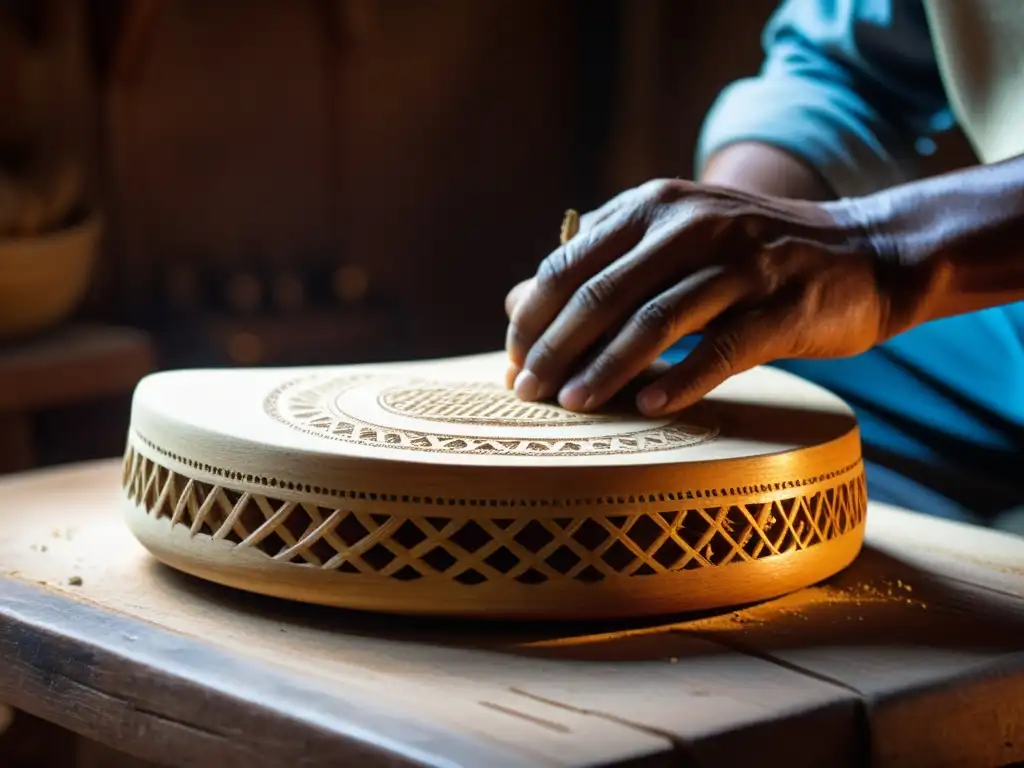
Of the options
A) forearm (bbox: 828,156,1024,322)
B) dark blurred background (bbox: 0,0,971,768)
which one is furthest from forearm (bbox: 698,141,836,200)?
dark blurred background (bbox: 0,0,971,768)

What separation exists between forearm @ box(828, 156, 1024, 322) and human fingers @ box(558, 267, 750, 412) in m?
0.13

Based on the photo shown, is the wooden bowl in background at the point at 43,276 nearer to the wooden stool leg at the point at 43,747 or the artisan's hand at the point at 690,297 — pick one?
the wooden stool leg at the point at 43,747

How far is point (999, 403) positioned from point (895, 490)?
0.36ft

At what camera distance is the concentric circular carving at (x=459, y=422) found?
0.83m

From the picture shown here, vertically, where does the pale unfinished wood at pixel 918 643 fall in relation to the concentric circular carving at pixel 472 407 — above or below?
below

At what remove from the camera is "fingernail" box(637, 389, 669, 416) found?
90 centimetres

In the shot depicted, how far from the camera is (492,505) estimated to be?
0.78 metres

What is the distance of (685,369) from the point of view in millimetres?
910

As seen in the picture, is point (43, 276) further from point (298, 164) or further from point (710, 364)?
point (710, 364)

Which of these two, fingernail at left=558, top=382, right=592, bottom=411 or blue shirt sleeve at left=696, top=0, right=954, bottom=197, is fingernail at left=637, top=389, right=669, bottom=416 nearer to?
fingernail at left=558, top=382, right=592, bottom=411

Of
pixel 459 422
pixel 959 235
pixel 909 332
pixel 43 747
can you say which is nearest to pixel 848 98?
pixel 909 332

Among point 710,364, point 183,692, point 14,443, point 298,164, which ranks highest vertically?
point 710,364

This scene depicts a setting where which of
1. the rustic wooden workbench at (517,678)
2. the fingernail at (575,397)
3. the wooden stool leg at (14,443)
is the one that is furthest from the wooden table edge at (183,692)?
the wooden stool leg at (14,443)

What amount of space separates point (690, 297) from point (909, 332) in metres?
0.39
